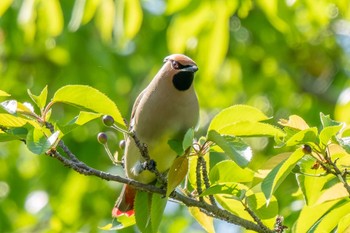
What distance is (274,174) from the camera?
107 inches

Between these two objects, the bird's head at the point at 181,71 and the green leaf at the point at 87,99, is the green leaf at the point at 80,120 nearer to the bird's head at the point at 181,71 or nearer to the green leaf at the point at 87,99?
the green leaf at the point at 87,99

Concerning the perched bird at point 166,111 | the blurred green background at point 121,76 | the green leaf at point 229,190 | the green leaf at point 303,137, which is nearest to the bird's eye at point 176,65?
the perched bird at point 166,111

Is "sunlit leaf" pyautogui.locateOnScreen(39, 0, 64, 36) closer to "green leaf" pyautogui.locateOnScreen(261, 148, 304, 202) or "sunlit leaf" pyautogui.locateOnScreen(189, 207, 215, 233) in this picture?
"sunlit leaf" pyautogui.locateOnScreen(189, 207, 215, 233)

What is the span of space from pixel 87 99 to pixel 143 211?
1.90 feet

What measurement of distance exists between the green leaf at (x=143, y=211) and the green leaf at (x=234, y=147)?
561mm

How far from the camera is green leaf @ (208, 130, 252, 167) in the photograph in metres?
2.62

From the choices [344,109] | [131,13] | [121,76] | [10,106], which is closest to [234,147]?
[10,106]

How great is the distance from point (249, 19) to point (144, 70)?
1.12 metres

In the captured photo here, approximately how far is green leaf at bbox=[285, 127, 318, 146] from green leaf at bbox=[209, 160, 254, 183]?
308mm

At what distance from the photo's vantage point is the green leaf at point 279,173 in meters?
2.67

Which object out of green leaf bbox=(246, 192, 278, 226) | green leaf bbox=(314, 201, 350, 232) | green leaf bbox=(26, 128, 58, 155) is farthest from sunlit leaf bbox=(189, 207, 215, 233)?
green leaf bbox=(26, 128, 58, 155)

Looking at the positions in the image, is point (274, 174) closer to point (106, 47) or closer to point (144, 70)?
point (106, 47)

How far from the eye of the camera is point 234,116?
281 centimetres

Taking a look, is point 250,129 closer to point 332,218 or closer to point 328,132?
point 328,132
